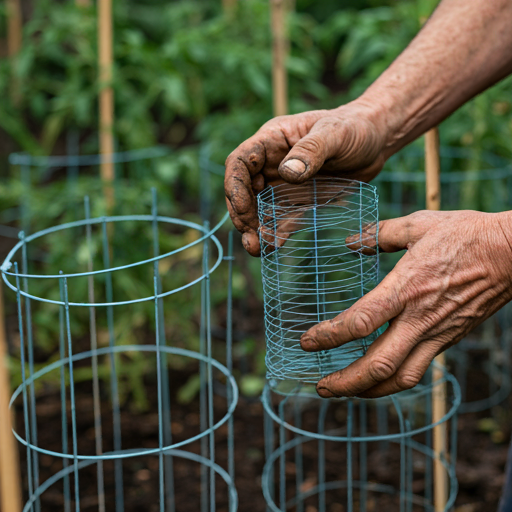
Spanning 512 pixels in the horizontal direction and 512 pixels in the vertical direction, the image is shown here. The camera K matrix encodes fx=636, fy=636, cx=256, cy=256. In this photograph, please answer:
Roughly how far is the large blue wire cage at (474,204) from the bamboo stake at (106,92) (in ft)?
3.59

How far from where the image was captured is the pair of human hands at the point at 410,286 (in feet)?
3.80

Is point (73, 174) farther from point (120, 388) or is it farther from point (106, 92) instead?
point (120, 388)

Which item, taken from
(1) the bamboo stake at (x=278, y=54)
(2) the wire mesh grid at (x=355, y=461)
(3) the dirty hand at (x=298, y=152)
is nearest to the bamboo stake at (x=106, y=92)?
(1) the bamboo stake at (x=278, y=54)

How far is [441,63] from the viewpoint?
158 cm

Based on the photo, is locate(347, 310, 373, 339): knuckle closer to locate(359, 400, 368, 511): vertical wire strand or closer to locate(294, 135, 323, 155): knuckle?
locate(294, 135, 323, 155): knuckle

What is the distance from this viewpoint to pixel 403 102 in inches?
61.9

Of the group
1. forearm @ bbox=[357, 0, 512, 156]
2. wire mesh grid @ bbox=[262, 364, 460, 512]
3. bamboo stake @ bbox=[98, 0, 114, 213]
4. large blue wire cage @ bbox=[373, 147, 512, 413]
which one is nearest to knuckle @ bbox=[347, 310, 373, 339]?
forearm @ bbox=[357, 0, 512, 156]

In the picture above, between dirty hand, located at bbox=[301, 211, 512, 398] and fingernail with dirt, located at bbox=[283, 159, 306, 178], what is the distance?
180 millimetres

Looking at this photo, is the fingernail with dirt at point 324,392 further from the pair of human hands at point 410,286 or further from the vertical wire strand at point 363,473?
the vertical wire strand at point 363,473

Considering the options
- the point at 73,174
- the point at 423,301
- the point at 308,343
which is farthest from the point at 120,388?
the point at 423,301

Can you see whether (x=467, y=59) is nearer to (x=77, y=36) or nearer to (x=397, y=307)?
(x=397, y=307)

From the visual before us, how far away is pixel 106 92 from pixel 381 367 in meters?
1.87

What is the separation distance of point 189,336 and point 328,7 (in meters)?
4.49

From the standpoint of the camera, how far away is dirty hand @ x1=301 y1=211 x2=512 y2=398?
3.80ft
